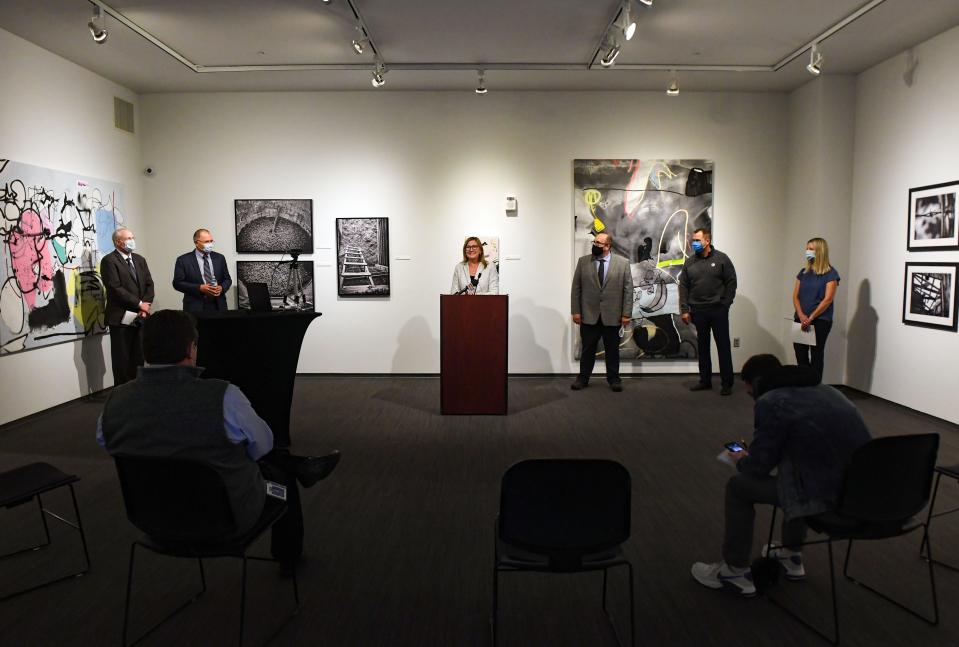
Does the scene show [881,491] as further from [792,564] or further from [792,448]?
[792,564]

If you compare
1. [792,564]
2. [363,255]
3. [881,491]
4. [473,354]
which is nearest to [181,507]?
[881,491]

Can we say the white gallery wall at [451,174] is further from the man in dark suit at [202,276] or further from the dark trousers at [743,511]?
the dark trousers at [743,511]

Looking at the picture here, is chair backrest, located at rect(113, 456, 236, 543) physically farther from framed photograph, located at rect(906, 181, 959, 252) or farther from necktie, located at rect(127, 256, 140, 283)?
framed photograph, located at rect(906, 181, 959, 252)

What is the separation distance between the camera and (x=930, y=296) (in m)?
5.92

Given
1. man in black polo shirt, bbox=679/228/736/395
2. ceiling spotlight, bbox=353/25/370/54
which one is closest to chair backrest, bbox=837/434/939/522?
man in black polo shirt, bbox=679/228/736/395

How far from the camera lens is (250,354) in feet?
14.5

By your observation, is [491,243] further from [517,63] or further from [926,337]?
[926,337]

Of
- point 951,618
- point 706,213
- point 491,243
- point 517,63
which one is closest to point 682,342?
point 706,213

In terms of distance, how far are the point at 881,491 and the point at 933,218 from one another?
468 cm

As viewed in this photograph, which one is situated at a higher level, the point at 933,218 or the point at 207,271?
the point at 933,218

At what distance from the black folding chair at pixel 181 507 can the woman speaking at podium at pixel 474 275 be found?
15.2 feet

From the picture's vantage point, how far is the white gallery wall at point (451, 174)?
7.89m

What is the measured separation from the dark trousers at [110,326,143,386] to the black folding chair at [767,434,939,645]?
6.72 meters

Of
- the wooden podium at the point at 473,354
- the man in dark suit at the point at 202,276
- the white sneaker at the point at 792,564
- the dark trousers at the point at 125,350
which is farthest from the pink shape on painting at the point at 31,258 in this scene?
the white sneaker at the point at 792,564
